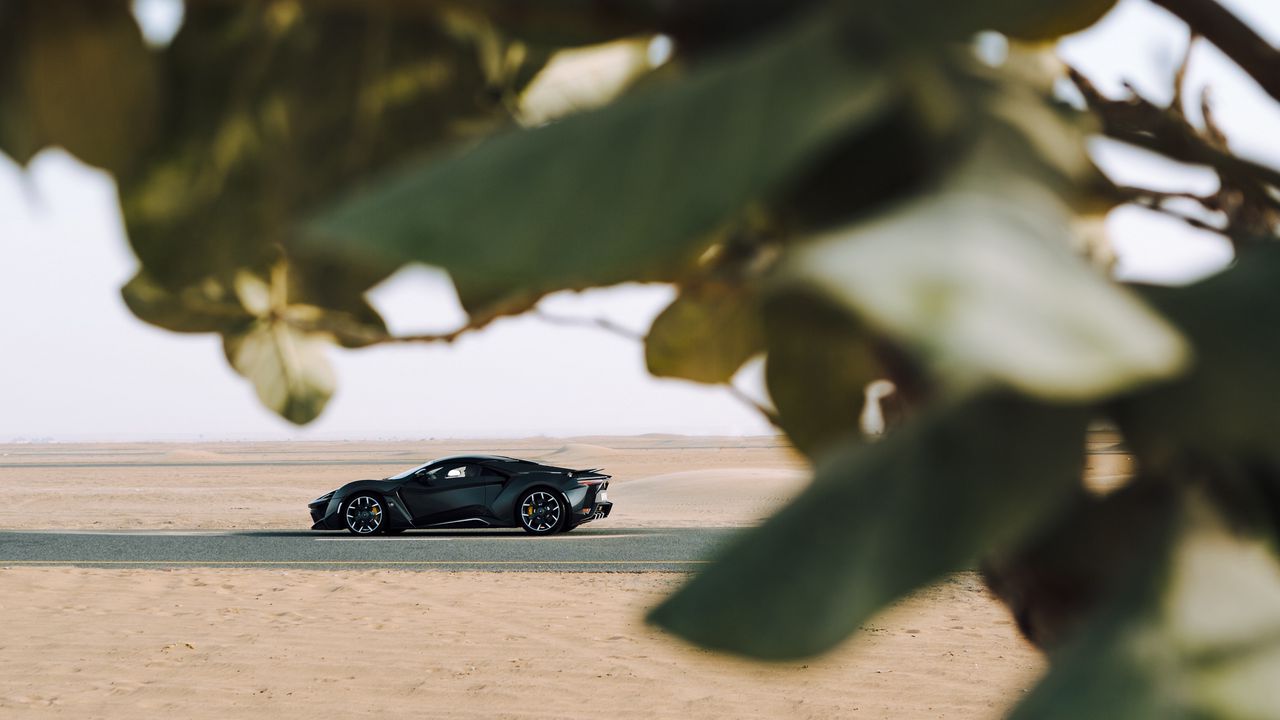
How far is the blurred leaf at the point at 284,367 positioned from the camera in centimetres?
82

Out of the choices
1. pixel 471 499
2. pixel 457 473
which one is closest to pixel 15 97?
pixel 457 473

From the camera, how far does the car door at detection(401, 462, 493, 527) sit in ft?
51.4

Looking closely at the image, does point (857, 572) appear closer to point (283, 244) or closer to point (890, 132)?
point (890, 132)

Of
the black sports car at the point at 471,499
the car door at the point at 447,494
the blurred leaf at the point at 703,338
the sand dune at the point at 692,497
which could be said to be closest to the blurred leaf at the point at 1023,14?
the blurred leaf at the point at 703,338

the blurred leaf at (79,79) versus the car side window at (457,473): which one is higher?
the blurred leaf at (79,79)

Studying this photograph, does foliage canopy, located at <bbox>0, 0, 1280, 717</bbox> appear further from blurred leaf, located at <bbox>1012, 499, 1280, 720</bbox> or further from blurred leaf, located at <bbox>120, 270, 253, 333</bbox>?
blurred leaf, located at <bbox>120, 270, 253, 333</bbox>

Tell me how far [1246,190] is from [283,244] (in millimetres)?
667

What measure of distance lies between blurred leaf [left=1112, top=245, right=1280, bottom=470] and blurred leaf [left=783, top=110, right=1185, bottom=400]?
0.04 metres

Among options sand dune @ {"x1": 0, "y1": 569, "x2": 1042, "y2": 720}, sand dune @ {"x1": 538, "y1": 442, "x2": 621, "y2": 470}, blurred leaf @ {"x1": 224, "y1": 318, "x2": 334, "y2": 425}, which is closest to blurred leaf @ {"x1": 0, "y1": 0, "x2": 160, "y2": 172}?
blurred leaf @ {"x1": 224, "y1": 318, "x2": 334, "y2": 425}

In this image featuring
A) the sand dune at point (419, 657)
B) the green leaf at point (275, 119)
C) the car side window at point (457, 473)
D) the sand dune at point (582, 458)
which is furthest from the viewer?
the sand dune at point (582, 458)

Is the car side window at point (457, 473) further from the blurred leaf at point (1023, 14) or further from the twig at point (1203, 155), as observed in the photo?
the blurred leaf at point (1023, 14)

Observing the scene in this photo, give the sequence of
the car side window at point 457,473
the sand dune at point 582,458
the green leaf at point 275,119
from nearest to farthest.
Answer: the green leaf at point 275,119 < the car side window at point 457,473 < the sand dune at point 582,458

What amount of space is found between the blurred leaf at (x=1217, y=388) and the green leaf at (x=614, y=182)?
3.6 inches

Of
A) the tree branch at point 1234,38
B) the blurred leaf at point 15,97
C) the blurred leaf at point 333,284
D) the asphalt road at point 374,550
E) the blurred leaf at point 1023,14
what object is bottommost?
the asphalt road at point 374,550
